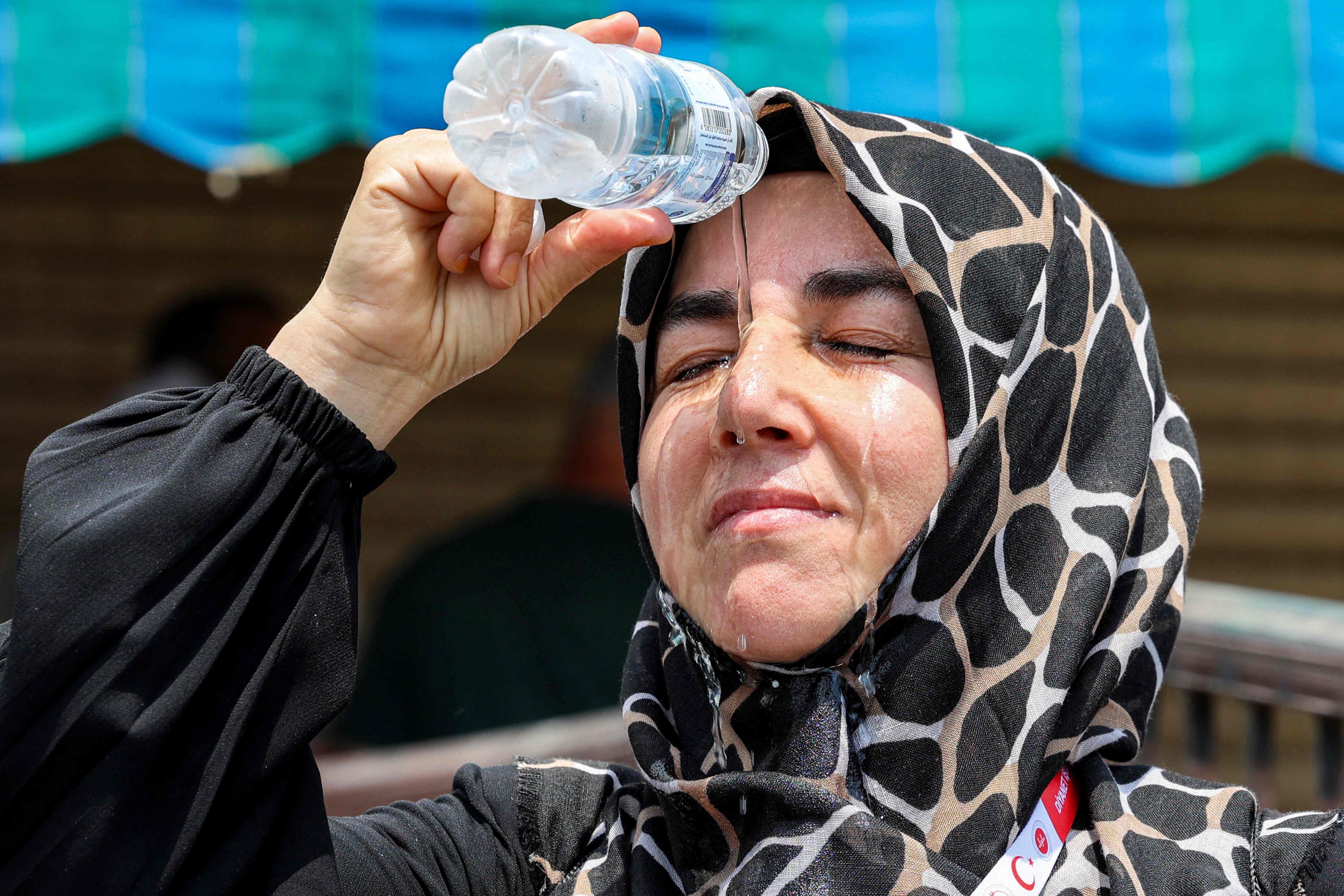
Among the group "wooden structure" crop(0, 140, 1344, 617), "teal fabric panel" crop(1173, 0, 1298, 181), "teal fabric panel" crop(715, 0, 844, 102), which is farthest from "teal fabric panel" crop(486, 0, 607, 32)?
"wooden structure" crop(0, 140, 1344, 617)

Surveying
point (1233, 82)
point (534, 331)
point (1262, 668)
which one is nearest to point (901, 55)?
point (1233, 82)

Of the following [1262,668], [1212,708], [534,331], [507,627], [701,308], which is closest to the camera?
[701,308]

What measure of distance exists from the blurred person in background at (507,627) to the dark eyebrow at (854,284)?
2409 mm

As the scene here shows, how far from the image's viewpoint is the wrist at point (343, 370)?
1629 mm

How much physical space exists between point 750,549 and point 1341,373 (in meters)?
5.55

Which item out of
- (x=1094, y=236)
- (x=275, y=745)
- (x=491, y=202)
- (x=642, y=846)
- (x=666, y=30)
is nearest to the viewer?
(x=275, y=745)

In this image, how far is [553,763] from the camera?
1.98 metres

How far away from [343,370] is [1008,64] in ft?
7.93

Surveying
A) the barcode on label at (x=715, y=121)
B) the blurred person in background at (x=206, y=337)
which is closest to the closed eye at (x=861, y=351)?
the barcode on label at (x=715, y=121)

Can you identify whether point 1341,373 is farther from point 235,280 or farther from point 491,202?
point 491,202

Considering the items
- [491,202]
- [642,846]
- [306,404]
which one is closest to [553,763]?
[642,846]

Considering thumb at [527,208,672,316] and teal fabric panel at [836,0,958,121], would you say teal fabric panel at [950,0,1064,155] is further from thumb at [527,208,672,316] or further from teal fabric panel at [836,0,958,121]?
thumb at [527,208,672,316]

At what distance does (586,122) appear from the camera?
1.52 m

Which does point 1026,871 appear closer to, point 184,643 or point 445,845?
point 445,845
